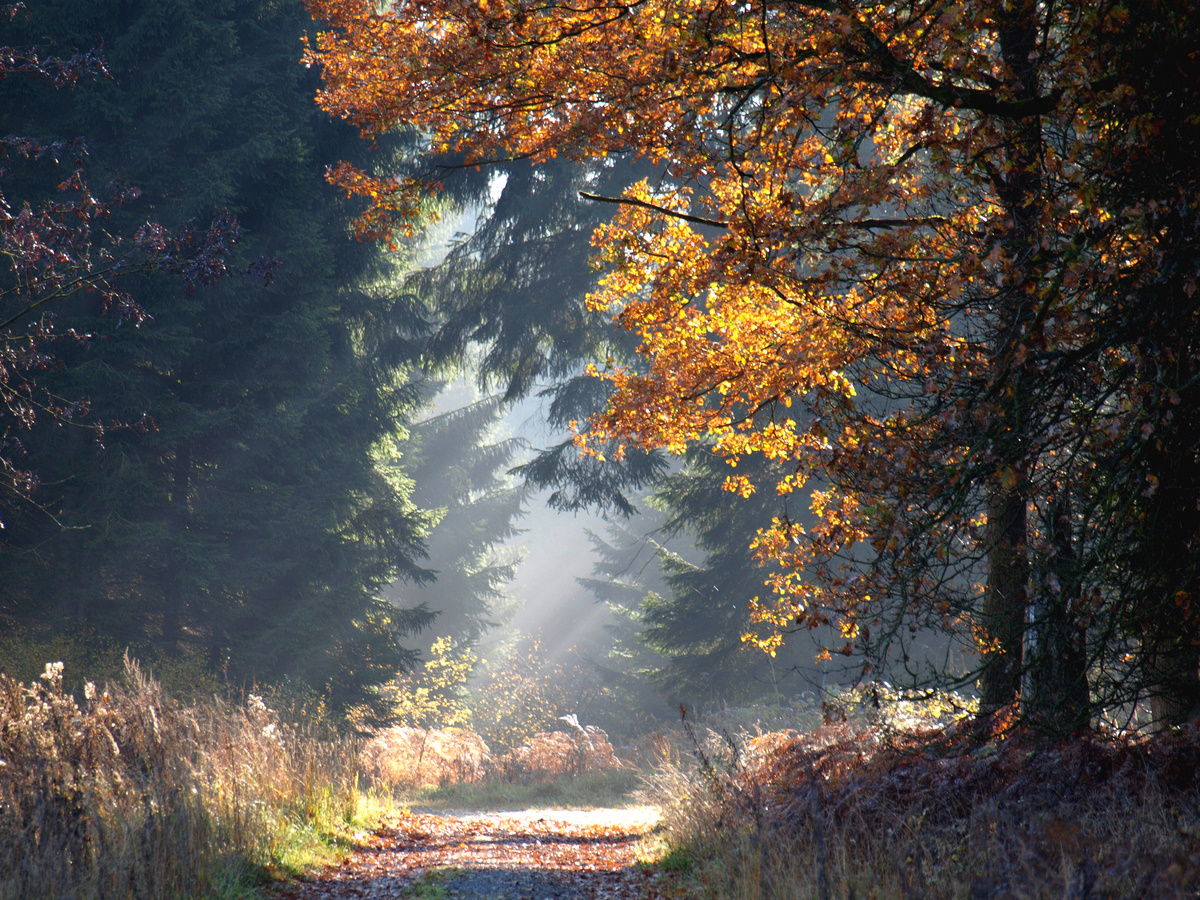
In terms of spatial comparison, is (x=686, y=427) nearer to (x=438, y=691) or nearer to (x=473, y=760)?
(x=473, y=760)

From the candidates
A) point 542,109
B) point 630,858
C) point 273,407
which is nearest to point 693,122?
point 542,109

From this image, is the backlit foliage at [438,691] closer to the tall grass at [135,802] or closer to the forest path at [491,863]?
the forest path at [491,863]

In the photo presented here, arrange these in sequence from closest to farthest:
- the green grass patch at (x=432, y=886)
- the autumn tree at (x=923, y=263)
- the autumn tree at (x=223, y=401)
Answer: the autumn tree at (x=923, y=263) → the green grass patch at (x=432, y=886) → the autumn tree at (x=223, y=401)

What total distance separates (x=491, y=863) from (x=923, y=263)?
20.2 ft

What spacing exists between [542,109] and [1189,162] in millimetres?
4581

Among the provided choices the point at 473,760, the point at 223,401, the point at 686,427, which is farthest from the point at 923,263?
the point at 473,760

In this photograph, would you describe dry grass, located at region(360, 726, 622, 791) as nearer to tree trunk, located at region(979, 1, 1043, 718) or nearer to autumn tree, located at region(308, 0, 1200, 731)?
autumn tree, located at region(308, 0, 1200, 731)

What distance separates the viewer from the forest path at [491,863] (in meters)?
5.36

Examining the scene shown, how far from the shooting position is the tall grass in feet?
13.9

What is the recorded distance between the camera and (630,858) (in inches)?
273

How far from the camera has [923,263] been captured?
5270 millimetres

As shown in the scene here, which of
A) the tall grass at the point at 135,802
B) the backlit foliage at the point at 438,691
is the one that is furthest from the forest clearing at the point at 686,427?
the backlit foliage at the point at 438,691

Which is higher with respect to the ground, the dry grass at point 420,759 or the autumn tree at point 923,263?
the autumn tree at point 923,263

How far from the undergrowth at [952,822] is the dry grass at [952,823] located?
0.01 meters
